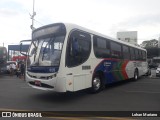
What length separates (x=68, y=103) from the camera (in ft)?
30.1

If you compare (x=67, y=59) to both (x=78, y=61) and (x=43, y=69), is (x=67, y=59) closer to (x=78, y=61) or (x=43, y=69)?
(x=78, y=61)

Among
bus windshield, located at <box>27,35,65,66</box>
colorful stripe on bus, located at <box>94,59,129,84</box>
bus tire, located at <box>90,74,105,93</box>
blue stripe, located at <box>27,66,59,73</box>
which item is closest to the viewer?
blue stripe, located at <box>27,66,59,73</box>

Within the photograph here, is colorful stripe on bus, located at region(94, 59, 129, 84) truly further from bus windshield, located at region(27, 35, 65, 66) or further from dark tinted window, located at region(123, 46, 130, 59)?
bus windshield, located at region(27, 35, 65, 66)

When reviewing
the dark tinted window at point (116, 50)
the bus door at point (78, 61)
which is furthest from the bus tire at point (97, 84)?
the dark tinted window at point (116, 50)

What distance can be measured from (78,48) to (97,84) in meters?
2.82

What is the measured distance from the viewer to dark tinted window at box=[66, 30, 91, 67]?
31.0 feet

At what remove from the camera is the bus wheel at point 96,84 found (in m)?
11.6

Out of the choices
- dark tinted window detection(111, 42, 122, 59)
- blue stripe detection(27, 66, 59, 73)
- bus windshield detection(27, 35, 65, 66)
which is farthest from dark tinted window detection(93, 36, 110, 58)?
blue stripe detection(27, 66, 59, 73)

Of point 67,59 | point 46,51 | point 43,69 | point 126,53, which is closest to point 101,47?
point 67,59

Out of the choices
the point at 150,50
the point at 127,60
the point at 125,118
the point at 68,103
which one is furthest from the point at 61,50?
the point at 150,50

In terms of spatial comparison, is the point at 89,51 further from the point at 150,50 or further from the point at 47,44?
the point at 150,50

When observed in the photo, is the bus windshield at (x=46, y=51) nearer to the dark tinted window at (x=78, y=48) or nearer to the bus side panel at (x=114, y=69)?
the dark tinted window at (x=78, y=48)

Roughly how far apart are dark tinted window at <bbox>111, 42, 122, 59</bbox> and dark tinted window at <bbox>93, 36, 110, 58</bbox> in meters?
0.73

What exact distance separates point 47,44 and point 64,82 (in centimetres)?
194
